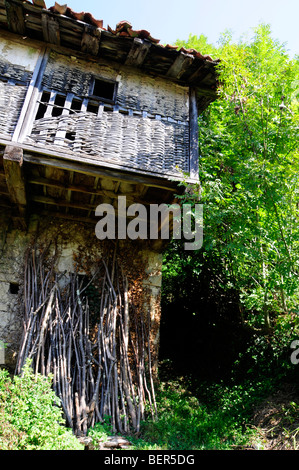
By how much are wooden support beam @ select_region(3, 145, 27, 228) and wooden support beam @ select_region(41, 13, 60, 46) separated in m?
2.23

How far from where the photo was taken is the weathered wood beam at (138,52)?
560cm

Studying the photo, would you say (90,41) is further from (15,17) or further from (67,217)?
(67,217)

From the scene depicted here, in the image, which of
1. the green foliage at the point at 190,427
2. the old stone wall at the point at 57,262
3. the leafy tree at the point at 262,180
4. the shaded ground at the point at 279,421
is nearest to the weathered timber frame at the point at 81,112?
the old stone wall at the point at 57,262

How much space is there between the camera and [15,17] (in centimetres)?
535

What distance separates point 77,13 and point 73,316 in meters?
4.81

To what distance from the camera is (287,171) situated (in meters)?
4.64

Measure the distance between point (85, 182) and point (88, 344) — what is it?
2.59 metres

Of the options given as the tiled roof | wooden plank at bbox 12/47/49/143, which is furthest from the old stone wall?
the tiled roof

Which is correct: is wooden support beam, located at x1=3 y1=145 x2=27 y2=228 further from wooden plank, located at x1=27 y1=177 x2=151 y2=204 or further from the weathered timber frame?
wooden plank, located at x1=27 y1=177 x2=151 y2=204

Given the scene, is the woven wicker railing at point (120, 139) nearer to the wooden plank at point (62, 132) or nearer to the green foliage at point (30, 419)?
the wooden plank at point (62, 132)

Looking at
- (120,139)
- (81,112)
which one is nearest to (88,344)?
(120,139)

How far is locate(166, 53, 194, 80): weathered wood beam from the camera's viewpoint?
584cm
